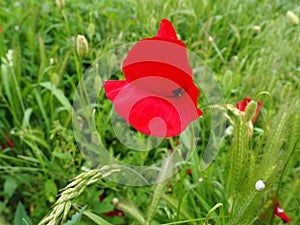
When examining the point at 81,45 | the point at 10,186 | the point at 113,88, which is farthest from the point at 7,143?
the point at 113,88

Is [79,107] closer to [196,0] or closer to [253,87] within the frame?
[253,87]

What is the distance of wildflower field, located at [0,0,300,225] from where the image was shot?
546mm

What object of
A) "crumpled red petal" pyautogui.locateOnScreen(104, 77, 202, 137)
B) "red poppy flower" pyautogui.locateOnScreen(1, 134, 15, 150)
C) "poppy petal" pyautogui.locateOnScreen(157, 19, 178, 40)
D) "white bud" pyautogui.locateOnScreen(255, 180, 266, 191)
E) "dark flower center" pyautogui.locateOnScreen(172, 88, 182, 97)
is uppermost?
"poppy petal" pyautogui.locateOnScreen(157, 19, 178, 40)

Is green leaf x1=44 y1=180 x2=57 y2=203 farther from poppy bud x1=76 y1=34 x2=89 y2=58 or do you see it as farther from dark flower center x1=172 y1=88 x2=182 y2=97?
dark flower center x1=172 y1=88 x2=182 y2=97

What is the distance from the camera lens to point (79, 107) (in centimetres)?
105

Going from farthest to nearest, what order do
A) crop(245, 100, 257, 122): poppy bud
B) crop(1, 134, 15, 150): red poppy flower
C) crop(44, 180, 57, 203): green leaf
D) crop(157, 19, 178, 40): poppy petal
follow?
crop(1, 134, 15, 150): red poppy flower
crop(44, 180, 57, 203): green leaf
crop(245, 100, 257, 122): poppy bud
crop(157, 19, 178, 40): poppy petal

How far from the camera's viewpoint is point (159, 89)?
54cm

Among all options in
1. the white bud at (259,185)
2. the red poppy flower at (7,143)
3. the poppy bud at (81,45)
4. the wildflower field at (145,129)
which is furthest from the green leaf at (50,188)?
the white bud at (259,185)

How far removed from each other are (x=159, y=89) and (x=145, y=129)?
0.19 ft

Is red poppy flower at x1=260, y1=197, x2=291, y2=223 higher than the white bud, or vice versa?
the white bud

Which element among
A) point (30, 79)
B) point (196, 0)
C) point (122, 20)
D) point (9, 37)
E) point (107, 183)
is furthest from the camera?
point (196, 0)

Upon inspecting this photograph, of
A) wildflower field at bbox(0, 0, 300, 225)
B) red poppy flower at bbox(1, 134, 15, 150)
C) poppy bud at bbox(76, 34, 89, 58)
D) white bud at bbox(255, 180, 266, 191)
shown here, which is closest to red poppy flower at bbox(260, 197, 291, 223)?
wildflower field at bbox(0, 0, 300, 225)

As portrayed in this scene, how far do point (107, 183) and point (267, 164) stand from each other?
38 centimetres

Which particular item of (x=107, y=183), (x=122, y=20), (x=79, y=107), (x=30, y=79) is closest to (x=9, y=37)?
(x=30, y=79)
